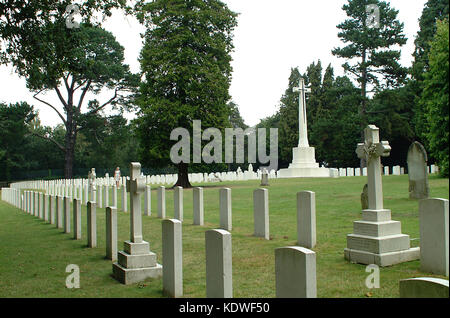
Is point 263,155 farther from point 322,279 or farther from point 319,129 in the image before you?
point 322,279

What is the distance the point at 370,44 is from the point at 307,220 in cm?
3573

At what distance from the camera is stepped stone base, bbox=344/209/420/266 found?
655 cm

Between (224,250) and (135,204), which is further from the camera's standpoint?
(135,204)

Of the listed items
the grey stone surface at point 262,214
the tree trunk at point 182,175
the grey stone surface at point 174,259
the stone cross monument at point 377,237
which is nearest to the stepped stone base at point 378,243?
the stone cross monument at point 377,237

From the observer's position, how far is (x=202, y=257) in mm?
7832

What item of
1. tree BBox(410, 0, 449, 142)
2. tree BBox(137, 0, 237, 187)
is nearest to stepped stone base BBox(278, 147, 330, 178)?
tree BBox(410, 0, 449, 142)

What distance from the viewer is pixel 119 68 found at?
4456 cm

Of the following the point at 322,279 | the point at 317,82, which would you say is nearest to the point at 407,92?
the point at 317,82

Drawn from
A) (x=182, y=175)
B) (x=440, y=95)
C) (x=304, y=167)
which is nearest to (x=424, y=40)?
(x=304, y=167)

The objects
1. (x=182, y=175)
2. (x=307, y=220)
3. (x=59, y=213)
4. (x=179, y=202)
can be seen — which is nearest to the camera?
(x=307, y=220)

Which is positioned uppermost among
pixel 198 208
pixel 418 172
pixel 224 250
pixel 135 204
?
pixel 418 172

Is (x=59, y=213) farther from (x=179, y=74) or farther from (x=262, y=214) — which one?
(x=179, y=74)

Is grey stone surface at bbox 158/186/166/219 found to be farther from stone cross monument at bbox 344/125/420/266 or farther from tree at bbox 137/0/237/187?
tree at bbox 137/0/237/187

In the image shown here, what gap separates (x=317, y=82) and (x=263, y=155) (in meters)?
13.6
